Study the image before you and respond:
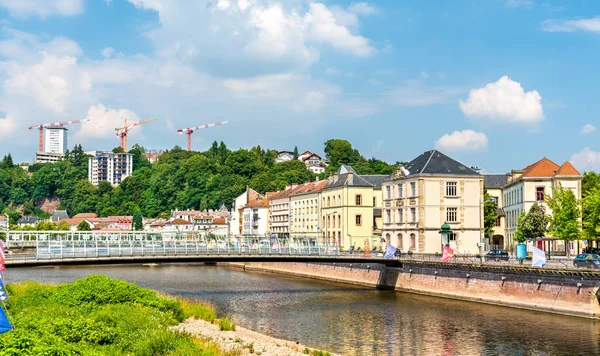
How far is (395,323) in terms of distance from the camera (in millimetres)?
43219

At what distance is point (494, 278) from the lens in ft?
169

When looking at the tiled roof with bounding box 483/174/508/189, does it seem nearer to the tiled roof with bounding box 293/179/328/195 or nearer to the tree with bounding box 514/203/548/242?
the tree with bounding box 514/203/548/242

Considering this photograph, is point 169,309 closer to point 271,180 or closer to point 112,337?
point 112,337

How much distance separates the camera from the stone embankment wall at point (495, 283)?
43.0m

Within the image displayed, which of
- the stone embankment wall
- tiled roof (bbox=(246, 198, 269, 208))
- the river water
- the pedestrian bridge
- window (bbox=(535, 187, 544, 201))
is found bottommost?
the river water

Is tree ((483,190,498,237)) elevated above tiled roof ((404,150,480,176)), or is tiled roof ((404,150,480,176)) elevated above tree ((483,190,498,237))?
tiled roof ((404,150,480,176))

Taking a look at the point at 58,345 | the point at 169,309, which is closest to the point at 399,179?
the point at 169,309

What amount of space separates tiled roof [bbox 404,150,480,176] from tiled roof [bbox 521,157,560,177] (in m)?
7.56

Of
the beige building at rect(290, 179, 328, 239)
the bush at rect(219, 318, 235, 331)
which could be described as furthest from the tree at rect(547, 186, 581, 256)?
the beige building at rect(290, 179, 328, 239)

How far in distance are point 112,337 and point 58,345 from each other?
9.73 m

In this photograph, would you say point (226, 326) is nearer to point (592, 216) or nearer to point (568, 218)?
point (592, 216)

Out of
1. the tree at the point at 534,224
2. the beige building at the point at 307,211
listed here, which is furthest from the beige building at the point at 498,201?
the beige building at the point at 307,211

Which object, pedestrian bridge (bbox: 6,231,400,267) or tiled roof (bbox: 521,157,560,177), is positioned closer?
pedestrian bridge (bbox: 6,231,400,267)

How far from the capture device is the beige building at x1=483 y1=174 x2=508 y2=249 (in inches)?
3668
